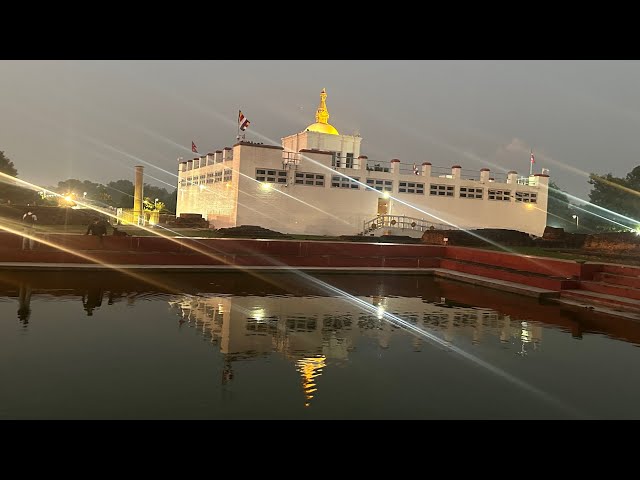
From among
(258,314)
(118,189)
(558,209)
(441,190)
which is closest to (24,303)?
(258,314)

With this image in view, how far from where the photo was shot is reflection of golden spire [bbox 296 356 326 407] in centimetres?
658

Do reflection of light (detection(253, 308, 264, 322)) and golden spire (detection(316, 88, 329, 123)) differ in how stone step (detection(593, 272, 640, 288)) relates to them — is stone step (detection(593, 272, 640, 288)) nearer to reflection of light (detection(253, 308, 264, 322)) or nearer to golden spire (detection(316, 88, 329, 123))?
reflection of light (detection(253, 308, 264, 322))

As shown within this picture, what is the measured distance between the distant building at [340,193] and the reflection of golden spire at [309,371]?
Answer: 81.6 ft

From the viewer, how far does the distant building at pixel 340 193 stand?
32.8 meters

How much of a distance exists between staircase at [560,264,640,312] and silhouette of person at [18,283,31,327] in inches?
481

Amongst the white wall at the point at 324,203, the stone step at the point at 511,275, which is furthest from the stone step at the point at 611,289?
the white wall at the point at 324,203

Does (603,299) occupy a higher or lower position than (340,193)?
lower

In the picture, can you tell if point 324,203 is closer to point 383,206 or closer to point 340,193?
point 340,193

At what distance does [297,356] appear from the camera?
823cm

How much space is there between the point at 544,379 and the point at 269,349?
12.6 feet

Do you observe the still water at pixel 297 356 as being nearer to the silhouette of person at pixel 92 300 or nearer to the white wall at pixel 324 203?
the silhouette of person at pixel 92 300

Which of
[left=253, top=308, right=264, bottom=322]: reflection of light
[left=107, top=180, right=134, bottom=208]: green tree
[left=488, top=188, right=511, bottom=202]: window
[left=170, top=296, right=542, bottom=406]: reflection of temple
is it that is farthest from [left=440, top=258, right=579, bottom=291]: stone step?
[left=107, top=180, right=134, bottom=208]: green tree

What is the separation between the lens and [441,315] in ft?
39.8

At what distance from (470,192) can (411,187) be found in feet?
15.6
